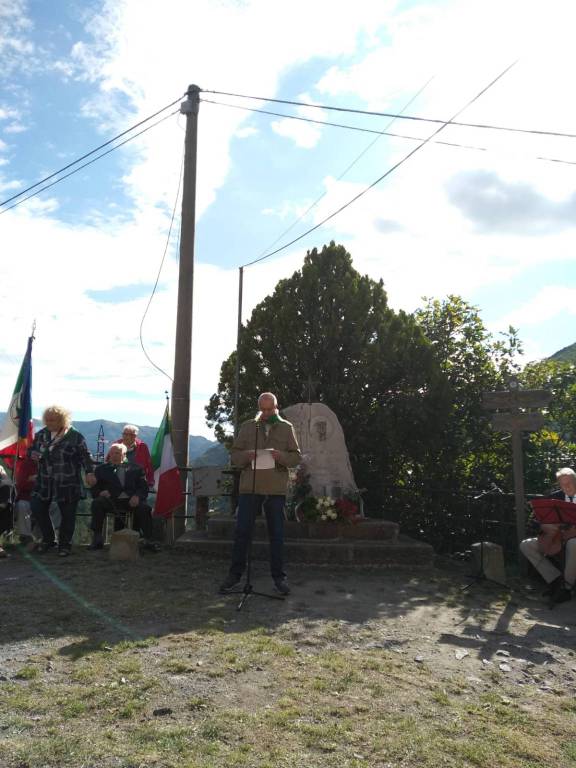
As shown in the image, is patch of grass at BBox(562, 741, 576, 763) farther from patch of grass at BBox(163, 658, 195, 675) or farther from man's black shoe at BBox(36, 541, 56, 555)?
man's black shoe at BBox(36, 541, 56, 555)

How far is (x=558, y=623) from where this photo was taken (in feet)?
18.6

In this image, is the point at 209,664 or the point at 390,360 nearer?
the point at 209,664

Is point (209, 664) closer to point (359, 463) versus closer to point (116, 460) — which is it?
point (116, 460)

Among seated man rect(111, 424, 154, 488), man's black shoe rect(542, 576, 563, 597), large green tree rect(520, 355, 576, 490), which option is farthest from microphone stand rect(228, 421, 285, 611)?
large green tree rect(520, 355, 576, 490)

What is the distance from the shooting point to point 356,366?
33.7 feet

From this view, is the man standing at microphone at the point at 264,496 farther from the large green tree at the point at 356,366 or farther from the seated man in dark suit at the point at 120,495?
the large green tree at the point at 356,366

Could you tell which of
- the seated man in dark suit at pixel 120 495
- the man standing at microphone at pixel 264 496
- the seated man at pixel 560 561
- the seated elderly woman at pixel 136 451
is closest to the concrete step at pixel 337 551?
the seated man in dark suit at pixel 120 495

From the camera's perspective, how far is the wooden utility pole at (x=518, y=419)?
8.28 metres

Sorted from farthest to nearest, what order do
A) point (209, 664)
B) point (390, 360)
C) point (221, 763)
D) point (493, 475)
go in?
1. point (493, 475)
2. point (390, 360)
3. point (209, 664)
4. point (221, 763)

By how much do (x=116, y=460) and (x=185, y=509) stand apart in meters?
1.55

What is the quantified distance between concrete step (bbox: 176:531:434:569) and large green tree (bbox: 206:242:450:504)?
7.47ft

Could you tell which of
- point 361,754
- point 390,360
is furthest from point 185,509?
point 361,754

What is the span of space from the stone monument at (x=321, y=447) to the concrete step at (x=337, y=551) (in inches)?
47.3

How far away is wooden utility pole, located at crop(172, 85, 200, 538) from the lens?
9.20m
